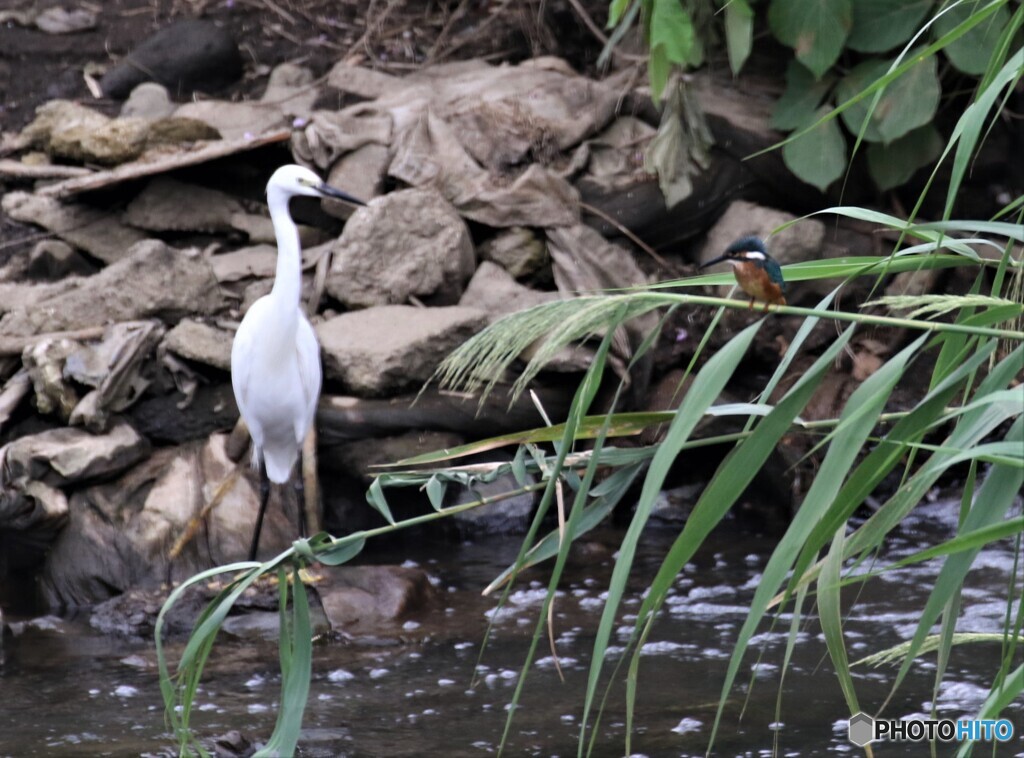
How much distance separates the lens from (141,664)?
3.98m

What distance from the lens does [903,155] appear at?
5.86 m

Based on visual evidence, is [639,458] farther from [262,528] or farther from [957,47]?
[957,47]

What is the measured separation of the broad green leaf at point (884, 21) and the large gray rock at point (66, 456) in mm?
3801

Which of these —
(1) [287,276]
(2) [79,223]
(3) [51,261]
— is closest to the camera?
(1) [287,276]

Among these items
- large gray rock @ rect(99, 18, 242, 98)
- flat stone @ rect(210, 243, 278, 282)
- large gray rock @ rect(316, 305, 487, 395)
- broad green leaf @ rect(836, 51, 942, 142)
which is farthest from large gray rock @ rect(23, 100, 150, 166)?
broad green leaf @ rect(836, 51, 942, 142)

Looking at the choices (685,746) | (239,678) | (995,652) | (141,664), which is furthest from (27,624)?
(995,652)

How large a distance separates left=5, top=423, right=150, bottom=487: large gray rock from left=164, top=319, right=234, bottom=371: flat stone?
46cm

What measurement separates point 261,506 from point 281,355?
662mm

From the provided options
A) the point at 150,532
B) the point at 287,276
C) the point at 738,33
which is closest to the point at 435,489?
the point at 287,276

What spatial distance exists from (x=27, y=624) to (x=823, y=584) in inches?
150

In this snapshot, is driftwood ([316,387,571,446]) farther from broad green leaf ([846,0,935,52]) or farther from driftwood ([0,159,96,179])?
broad green leaf ([846,0,935,52])

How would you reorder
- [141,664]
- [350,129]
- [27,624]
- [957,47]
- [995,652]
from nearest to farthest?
[995,652], [141,664], [27,624], [957,47], [350,129]

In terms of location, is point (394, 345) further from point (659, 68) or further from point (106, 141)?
point (106, 141)

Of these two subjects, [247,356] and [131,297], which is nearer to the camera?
[247,356]
